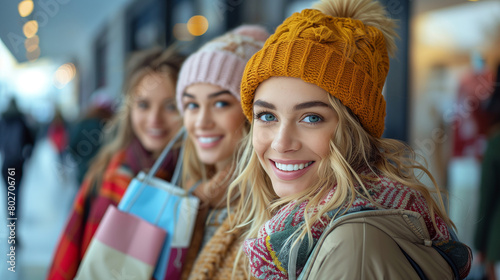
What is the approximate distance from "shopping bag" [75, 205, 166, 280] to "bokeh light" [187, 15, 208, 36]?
2.02 metres

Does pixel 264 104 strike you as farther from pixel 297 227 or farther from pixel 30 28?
pixel 30 28

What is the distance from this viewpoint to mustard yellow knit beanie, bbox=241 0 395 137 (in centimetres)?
121

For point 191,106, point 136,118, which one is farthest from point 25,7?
point 191,106

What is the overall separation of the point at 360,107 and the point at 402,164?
0.22 m

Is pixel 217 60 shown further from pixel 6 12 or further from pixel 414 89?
pixel 414 89

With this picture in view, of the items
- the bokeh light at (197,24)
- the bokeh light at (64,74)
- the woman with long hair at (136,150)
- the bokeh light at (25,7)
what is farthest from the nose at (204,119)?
the bokeh light at (64,74)

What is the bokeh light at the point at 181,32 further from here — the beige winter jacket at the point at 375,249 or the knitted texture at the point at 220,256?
the beige winter jacket at the point at 375,249

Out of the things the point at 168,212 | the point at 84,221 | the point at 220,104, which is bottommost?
the point at 84,221

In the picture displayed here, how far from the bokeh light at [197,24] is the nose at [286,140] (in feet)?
7.74

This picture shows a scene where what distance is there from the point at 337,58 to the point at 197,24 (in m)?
2.52

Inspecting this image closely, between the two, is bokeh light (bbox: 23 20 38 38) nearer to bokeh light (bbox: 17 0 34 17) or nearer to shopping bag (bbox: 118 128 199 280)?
bokeh light (bbox: 17 0 34 17)

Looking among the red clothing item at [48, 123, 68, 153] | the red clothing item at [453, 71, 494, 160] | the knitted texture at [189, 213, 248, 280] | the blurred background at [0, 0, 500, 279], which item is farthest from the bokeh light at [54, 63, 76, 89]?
the red clothing item at [453, 71, 494, 160]

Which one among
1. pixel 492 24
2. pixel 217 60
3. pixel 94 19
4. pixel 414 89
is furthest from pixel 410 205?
pixel 94 19

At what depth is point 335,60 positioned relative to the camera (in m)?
1.22
